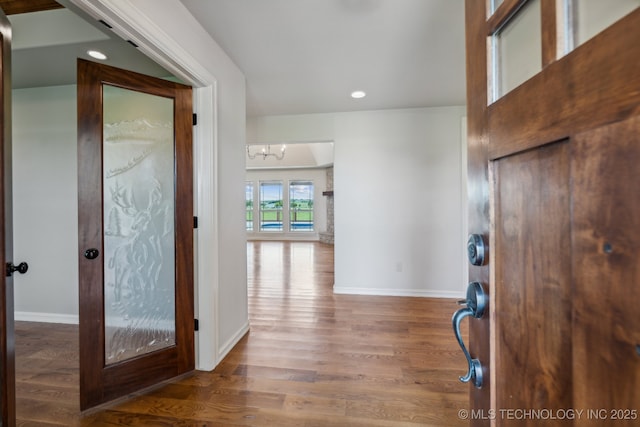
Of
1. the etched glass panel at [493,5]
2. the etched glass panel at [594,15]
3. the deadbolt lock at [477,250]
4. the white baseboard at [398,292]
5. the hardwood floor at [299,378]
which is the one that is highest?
the etched glass panel at [493,5]

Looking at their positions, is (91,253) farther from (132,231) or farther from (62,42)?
(62,42)

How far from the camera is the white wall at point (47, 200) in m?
2.85

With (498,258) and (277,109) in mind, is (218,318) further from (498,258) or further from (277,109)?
(277,109)

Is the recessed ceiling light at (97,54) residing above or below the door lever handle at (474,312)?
above

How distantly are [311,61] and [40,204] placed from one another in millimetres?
3205

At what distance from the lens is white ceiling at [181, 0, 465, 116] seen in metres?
1.76

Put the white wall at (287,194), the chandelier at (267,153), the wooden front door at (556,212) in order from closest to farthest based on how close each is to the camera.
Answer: the wooden front door at (556,212) → the chandelier at (267,153) → the white wall at (287,194)

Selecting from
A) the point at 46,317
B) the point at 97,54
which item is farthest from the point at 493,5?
the point at 46,317

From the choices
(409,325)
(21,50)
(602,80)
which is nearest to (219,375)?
(409,325)

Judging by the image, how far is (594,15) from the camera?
436 mm

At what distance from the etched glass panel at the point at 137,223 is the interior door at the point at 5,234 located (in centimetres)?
62

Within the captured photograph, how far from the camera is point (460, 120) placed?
3549 mm

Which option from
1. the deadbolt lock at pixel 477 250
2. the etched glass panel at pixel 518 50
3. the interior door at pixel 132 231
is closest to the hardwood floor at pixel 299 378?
the interior door at pixel 132 231

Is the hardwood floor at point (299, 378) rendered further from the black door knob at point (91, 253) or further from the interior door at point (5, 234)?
the black door knob at point (91, 253)
